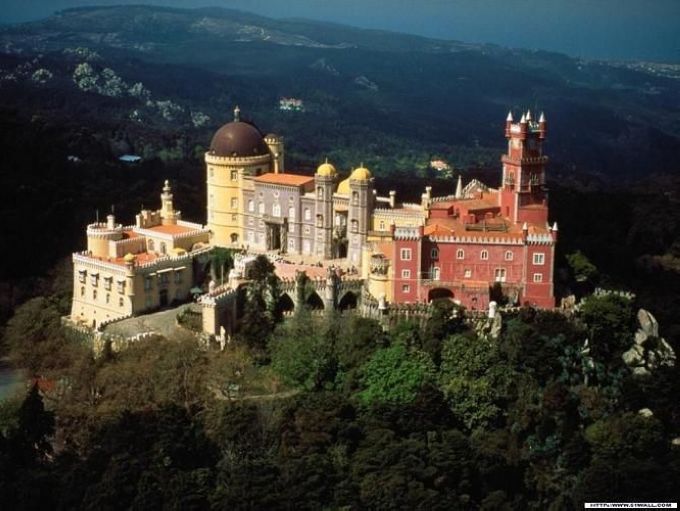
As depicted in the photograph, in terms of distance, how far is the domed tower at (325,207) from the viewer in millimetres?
45000

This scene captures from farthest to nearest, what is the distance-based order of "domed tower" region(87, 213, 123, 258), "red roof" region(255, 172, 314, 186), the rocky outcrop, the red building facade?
"red roof" region(255, 172, 314, 186), "domed tower" region(87, 213, 123, 258), the red building facade, the rocky outcrop

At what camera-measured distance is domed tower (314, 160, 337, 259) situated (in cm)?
4500

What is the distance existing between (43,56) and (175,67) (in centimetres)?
3428

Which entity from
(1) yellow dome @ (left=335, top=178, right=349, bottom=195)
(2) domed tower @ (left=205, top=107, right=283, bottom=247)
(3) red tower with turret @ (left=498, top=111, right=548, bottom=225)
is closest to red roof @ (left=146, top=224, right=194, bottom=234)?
(2) domed tower @ (left=205, top=107, right=283, bottom=247)

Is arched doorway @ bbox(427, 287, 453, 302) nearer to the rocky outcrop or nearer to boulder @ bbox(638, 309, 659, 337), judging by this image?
the rocky outcrop

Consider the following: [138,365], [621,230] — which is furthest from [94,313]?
[621,230]

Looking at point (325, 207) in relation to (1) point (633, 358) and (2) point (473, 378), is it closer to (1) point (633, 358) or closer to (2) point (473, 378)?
(2) point (473, 378)

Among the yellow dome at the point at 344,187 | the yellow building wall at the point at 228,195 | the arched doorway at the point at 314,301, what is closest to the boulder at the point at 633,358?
the arched doorway at the point at 314,301

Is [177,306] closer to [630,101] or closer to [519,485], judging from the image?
[519,485]

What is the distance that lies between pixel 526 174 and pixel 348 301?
26.9 feet

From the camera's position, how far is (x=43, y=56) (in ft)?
448

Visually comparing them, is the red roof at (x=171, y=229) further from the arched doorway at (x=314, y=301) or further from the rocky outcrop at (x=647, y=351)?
the rocky outcrop at (x=647, y=351)

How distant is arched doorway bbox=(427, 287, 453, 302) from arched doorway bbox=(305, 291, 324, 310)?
409 centimetres

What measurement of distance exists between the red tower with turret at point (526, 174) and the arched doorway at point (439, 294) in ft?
13.7
